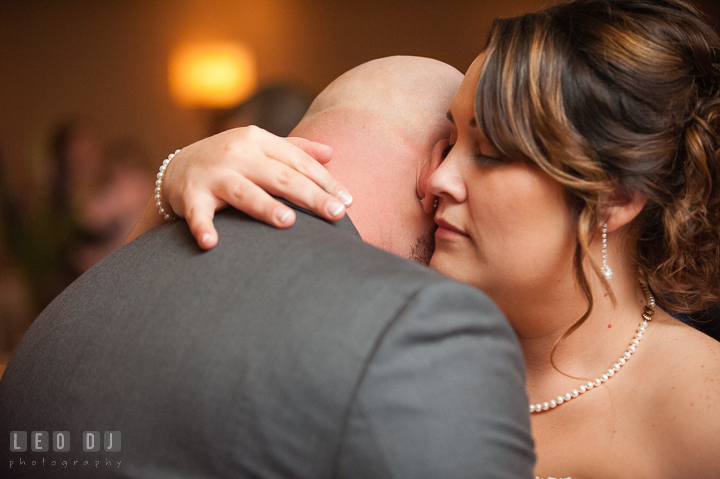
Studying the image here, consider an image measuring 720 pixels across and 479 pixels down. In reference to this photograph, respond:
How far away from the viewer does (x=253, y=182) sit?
0.86 meters

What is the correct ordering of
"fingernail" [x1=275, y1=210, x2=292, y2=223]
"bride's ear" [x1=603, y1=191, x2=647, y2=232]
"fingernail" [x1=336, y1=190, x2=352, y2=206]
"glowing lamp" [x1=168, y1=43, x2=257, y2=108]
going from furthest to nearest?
"glowing lamp" [x1=168, y1=43, x2=257, y2=108] → "bride's ear" [x1=603, y1=191, x2=647, y2=232] → "fingernail" [x1=336, y1=190, x2=352, y2=206] → "fingernail" [x1=275, y1=210, x2=292, y2=223]

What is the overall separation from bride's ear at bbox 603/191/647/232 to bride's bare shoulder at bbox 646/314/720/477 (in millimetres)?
308

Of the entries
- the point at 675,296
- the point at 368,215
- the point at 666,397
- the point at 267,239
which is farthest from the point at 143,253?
the point at 675,296

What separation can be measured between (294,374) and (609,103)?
70 cm

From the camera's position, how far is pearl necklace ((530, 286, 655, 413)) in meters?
1.18

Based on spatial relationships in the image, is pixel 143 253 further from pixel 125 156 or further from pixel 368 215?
pixel 125 156

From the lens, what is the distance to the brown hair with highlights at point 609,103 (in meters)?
0.94

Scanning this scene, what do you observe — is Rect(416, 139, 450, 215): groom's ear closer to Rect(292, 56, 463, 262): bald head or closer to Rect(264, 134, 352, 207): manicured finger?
Rect(292, 56, 463, 262): bald head

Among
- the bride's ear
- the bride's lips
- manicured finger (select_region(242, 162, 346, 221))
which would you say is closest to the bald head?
the bride's lips

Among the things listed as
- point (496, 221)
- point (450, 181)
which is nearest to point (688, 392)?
point (496, 221)

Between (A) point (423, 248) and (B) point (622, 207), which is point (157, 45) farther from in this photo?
(B) point (622, 207)

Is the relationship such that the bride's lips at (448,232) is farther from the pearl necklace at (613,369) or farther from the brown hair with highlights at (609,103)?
the pearl necklace at (613,369)

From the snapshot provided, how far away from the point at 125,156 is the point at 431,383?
494cm

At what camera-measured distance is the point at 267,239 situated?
0.75 metres
